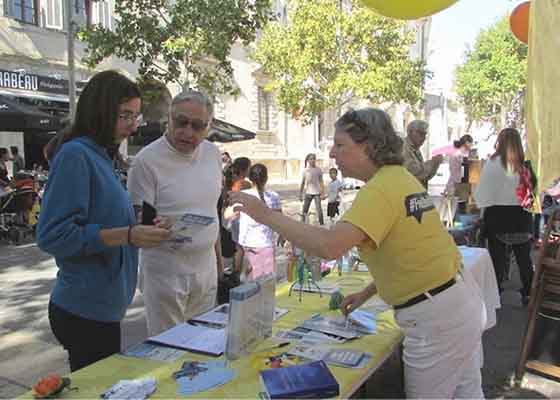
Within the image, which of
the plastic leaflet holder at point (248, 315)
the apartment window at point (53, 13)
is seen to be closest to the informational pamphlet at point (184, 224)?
the plastic leaflet holder at point (248, 315)

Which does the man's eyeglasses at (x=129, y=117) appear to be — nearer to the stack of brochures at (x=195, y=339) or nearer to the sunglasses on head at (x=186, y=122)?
the sunglasses on head at (x=186, y=122)

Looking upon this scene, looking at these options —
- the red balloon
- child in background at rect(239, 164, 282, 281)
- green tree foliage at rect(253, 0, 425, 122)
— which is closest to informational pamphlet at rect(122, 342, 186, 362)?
child in background at rect(239, 164, 282, 281)

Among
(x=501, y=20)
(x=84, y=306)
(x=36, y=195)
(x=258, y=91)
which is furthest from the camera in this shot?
(x=501, y=20)

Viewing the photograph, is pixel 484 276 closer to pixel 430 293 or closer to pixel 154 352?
pixel 430 293

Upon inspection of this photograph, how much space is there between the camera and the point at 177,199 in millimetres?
2465

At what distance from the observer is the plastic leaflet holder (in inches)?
75.5

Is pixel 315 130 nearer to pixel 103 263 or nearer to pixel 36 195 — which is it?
pixel 36 195

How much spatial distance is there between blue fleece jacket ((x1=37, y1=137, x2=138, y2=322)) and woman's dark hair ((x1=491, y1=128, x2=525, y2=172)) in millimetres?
4223

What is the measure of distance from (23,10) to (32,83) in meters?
2.13

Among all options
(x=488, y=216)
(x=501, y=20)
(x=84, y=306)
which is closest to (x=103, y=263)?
(x=84, y=306)

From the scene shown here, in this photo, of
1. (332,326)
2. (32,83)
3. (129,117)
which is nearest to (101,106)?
(129,117)

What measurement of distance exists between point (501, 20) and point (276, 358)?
39.7 metres

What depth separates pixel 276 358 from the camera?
1986 mm

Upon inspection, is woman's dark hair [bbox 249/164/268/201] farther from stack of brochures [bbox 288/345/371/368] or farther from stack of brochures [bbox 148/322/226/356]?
stack of brochures [bbox 288/345/371/368]
